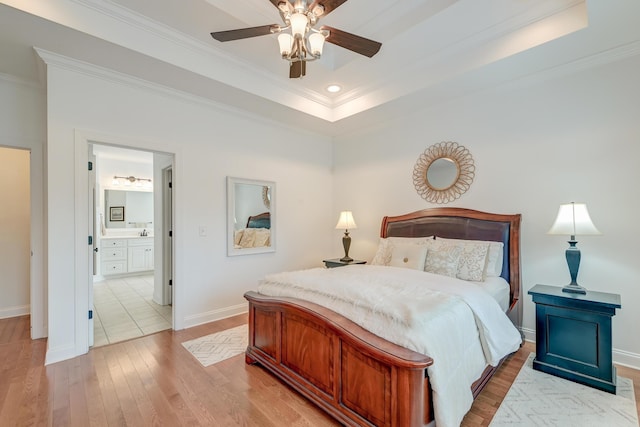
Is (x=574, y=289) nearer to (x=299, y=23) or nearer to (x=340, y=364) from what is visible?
(x=340, y=364)

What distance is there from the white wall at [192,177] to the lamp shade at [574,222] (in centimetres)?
331

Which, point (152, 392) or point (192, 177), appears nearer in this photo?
point (152, 392)

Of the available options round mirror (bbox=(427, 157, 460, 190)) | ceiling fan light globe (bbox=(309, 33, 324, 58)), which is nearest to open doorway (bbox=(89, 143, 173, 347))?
ceiling fan light globe (bbox=(309, 33, 324, 58))

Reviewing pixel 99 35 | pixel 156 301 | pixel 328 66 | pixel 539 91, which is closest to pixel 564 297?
pixel 539 91

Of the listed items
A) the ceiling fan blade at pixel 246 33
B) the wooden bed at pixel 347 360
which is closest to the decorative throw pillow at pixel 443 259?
the wooden bed at pixel 347 360

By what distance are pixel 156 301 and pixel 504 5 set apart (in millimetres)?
5549

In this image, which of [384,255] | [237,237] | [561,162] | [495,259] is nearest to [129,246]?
[237,237]

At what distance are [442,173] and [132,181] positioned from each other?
23.1ft

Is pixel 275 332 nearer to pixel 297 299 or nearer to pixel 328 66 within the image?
pixel 297 299

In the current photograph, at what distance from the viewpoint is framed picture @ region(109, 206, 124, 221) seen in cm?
688

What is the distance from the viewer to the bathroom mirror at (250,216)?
3.91 metres

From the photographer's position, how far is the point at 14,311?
3826 millimetres

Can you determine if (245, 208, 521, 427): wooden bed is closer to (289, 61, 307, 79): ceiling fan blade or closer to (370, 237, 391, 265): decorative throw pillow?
(370, 237, 391, 265): decorative throw pillow

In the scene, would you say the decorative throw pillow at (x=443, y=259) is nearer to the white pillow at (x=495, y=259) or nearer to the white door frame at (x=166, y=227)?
the white pillow at (x=495, y=259)
